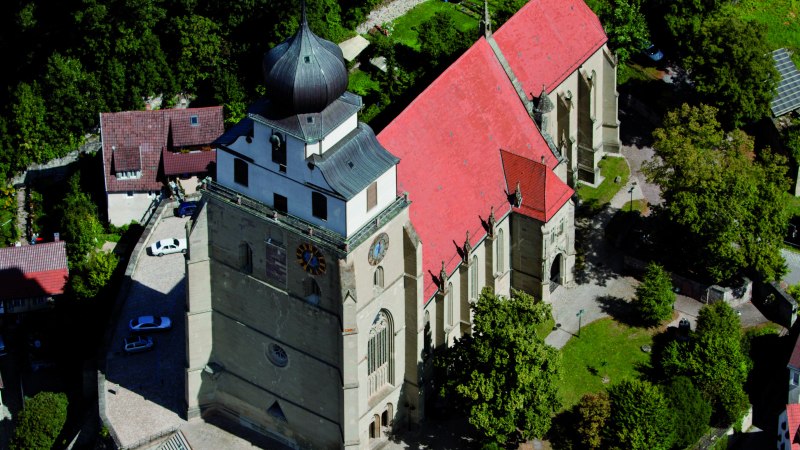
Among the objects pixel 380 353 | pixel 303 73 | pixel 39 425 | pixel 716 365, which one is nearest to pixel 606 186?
pixel 716 365

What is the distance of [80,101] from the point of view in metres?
151

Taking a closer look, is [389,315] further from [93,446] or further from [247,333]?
[93,446]

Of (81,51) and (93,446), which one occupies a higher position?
(81,51)

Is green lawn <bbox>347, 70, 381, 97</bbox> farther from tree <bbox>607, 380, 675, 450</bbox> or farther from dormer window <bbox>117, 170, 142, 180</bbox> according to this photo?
tree <bbox>607, 380, 675, 450</bbox>

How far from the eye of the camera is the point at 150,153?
146375 mm

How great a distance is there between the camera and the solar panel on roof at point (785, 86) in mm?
150750

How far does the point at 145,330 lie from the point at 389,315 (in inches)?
924

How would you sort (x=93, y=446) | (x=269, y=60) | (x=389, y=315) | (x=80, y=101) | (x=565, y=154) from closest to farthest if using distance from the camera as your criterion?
(x=269, y=60) → (x=389, y=315) → (x=93, y=446) → (x=565, y=154) → (x=80, y=101)

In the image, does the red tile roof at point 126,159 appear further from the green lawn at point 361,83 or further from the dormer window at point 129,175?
the green lawn at point 361,83

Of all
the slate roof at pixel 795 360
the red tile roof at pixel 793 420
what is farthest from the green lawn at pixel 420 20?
the red tile roof at pixel 793 420

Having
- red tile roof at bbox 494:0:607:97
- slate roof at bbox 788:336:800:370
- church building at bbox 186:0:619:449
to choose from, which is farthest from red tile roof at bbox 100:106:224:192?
slate roof at bbox 788:336:800:370

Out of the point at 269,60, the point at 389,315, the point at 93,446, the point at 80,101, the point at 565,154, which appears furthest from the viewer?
the point at 80,101

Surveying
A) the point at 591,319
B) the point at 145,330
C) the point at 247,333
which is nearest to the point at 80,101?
the point at 145,330

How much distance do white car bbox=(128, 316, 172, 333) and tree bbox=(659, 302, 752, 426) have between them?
37763 millimetres
